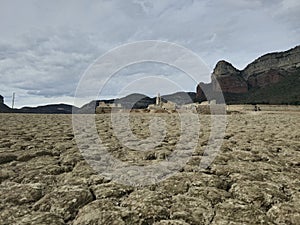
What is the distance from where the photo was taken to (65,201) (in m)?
3.85

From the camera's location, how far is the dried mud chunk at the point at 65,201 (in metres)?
3.58

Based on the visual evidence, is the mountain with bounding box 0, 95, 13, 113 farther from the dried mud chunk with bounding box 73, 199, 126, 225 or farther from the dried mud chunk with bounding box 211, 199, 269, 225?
the dried mud chunk with bounding box 211, 199, 269, 225

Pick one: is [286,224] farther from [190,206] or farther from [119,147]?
[119,147]

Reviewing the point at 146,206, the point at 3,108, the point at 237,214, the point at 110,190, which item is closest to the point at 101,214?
the point at 146,206

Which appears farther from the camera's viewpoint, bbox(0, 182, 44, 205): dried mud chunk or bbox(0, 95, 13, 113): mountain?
bbox(0, 95, 13, 113): mountain

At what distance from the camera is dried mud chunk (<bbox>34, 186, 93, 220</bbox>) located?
3.58 m

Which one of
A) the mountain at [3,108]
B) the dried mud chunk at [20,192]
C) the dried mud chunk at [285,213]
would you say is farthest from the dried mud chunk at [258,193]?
the mountain at [3,108]

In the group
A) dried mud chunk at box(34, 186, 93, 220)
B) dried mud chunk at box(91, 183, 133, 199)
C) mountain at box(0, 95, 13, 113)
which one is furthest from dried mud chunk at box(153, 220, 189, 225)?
Answer: mountain at box(0, 95, 13, 113)

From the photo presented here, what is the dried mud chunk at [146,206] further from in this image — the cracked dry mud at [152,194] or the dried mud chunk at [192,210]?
the dried mud chunk at [192,210]

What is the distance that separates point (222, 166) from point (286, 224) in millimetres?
2735

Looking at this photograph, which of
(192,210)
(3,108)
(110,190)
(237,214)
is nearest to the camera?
(237,214)

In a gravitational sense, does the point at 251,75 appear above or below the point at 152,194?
above

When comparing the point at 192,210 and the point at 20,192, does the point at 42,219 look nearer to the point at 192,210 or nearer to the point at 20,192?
the point at 20,192

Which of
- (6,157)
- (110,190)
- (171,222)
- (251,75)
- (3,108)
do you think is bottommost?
(171,222)
